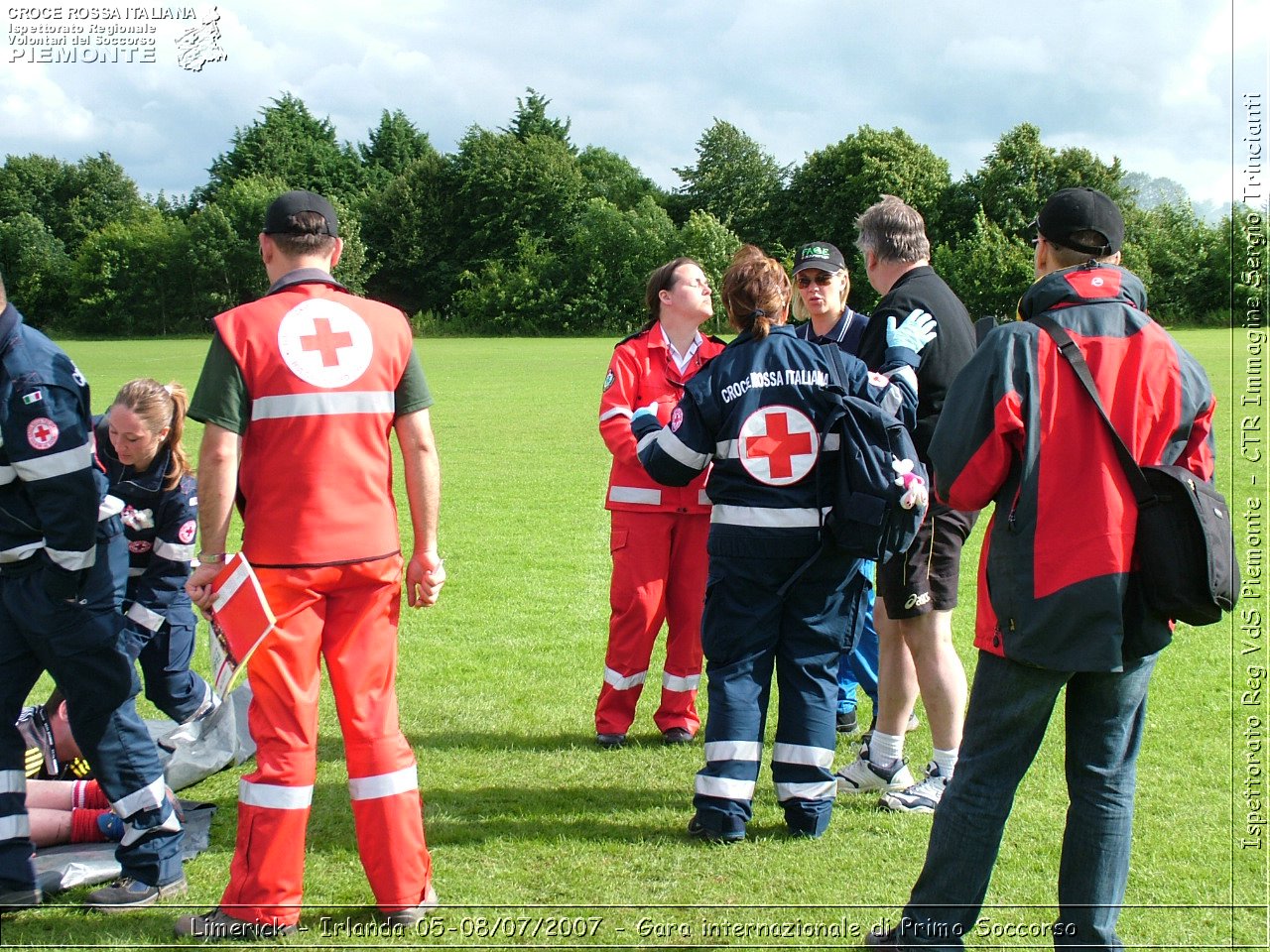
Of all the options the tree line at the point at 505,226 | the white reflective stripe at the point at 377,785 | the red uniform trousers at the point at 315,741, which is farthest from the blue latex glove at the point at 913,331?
the tree line at the point at 505,226

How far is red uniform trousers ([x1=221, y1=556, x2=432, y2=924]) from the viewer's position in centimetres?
363

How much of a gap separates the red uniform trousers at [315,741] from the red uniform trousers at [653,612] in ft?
6.41

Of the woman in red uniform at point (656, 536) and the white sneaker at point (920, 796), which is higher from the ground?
the woman in red uniform at point (656, 536)

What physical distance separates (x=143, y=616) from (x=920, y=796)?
377 centimetres

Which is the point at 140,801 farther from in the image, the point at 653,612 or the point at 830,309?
the point at 830,309

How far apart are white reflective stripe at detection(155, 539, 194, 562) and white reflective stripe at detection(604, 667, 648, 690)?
2214 millimetres

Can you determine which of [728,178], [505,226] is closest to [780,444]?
[505,226]

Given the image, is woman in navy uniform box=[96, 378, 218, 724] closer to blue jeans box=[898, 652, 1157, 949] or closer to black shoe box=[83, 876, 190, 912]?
black shoe box=[83, 876, 190, 912]

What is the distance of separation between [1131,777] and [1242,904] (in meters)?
1.16

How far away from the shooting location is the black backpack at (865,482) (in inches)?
166

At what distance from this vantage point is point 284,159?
237 feet

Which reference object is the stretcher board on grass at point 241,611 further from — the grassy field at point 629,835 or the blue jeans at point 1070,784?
the blue jeans at point 1070,784

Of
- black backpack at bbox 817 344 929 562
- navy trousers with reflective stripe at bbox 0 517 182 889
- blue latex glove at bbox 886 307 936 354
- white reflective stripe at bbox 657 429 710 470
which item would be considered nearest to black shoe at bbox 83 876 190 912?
navy trousers with reflective stripe at bbox 0 517 182 889

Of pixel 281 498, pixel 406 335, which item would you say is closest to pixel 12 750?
pixel 281 498
